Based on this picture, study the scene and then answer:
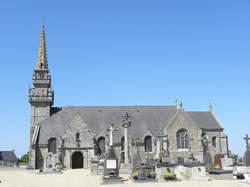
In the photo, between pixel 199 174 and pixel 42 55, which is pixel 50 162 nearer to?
pixel 42 55

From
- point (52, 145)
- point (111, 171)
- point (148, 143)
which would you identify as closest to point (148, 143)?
point (148, 143)

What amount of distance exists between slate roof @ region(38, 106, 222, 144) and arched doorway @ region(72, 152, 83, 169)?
117 inches

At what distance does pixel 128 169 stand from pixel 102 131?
432 inches

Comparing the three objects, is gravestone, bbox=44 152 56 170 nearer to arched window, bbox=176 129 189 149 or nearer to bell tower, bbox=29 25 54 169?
bell tower, bbox=29 25 54 169

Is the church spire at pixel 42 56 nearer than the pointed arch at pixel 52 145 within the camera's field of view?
No

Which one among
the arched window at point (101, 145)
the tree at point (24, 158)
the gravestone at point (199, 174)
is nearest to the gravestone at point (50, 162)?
the arched window at point (101, 145)

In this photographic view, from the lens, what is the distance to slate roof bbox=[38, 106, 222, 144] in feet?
123

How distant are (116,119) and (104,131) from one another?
108 inches

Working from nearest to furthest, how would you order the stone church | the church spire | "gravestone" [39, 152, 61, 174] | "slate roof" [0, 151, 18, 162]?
1. "gravestone" [39, 152, 61, 174]
2. the stone church
3. the church spire
4. "slate roof" [0, 151, 18, 162]

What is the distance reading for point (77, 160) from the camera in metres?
35.8

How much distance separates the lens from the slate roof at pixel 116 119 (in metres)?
37.6

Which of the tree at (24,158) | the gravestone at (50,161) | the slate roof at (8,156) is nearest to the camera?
the gravestone at (50,161)

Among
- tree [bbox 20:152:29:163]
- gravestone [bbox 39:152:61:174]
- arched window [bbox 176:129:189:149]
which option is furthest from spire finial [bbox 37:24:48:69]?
tree [bbox 20:152:29:163]

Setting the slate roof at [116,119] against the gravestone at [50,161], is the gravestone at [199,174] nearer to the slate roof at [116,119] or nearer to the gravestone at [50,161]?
the gravestone at [50,161]
